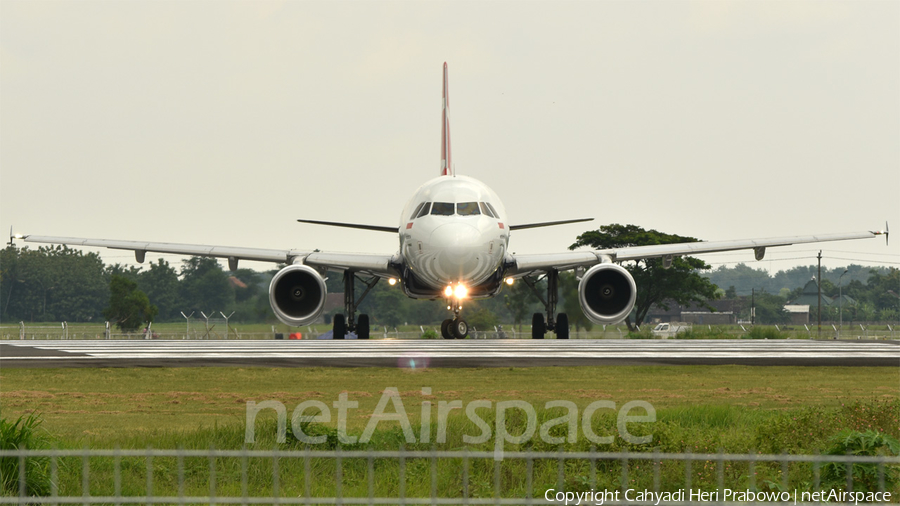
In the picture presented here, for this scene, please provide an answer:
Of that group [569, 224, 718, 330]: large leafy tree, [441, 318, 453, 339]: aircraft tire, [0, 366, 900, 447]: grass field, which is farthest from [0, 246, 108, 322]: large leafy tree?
[0, 366, 900, 447]: grass field

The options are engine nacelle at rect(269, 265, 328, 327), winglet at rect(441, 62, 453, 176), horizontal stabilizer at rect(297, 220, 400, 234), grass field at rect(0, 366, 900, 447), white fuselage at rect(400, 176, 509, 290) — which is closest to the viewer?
grass field at rect(0, 366, 900, 447)

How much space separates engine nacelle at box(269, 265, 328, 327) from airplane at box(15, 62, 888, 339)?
0.03 metres

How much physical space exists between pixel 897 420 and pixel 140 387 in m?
10.4

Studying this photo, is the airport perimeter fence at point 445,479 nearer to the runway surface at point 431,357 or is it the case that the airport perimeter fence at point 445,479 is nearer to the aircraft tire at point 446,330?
the runway surface at point 431,357

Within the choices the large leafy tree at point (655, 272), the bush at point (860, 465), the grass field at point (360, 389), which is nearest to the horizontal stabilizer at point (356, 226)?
the grass field at point (360, 389)

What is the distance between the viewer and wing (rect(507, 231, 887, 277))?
33312 mm

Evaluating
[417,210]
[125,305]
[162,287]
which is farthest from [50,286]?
[417,210]

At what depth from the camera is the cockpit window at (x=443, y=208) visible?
29719 mm

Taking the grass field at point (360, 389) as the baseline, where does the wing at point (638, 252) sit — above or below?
above

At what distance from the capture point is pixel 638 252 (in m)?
34.5

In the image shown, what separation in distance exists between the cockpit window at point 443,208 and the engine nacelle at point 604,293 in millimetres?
4345

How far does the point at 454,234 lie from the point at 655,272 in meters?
45.3

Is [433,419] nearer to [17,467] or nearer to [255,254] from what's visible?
[17,467]

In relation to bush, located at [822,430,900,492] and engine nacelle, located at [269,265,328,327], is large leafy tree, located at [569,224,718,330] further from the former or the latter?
bush, located at [822,430,900,492]
